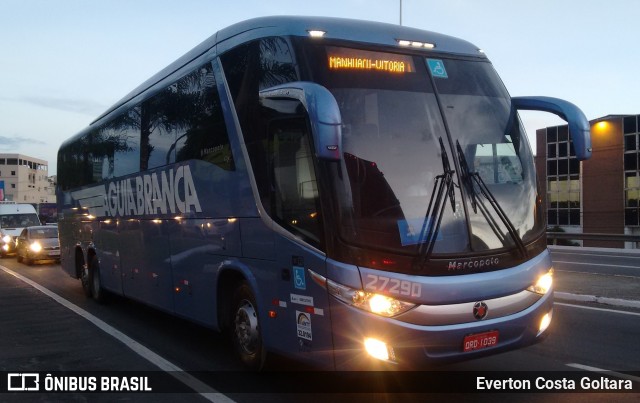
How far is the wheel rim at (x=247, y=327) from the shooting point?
6.20 metres

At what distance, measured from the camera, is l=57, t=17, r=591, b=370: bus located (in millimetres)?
4773

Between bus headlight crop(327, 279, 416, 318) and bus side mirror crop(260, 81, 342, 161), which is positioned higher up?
bus side mirror crop(260, 81, 342, 161)

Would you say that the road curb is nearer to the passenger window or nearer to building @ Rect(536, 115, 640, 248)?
the passenger window

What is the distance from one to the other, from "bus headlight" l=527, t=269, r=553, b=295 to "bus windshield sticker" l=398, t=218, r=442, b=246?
3.83 feet

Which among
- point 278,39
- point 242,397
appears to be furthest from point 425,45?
point 242,397

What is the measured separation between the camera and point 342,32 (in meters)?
5.60

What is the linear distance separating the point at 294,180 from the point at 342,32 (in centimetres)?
150

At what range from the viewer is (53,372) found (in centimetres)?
671

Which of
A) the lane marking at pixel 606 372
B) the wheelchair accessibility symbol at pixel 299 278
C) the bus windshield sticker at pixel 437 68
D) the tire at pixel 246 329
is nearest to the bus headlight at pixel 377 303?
the wheelchair accessibility symbol at pixel 299 278

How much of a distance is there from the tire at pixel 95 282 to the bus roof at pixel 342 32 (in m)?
6.78

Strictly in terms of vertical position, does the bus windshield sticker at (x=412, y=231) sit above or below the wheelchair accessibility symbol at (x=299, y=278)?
above

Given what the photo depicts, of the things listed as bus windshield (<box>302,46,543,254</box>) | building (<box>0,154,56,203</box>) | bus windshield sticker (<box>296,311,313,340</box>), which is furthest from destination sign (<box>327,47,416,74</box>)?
building (<box>0,154,56,203</box>)

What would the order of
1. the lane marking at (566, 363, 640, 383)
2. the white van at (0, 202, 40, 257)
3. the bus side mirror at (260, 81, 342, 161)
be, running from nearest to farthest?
1. the bus side mirror at (260, 81, 342, 161)
2. the lane marking at (566, 363, 640, 383)
3. the white van at (0, 202, 40, 257)

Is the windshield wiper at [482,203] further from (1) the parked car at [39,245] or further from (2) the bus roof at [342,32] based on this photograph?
(1) the parked car at [39,245]
